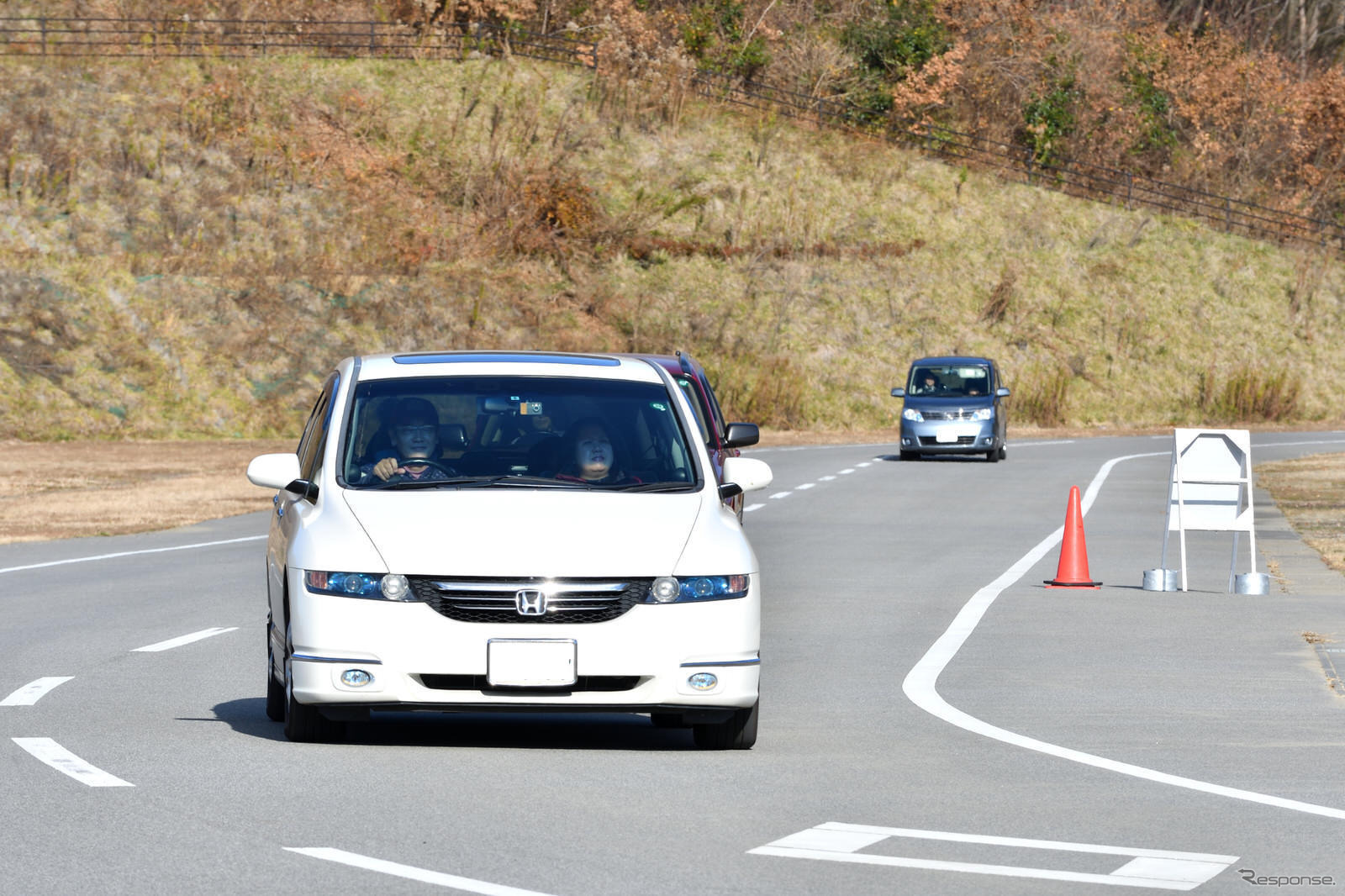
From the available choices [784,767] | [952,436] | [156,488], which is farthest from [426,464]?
[952,436]

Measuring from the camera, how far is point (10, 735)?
385 inches

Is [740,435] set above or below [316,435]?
below

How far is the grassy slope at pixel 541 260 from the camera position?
50.3 meters

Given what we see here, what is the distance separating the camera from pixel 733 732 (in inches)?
374

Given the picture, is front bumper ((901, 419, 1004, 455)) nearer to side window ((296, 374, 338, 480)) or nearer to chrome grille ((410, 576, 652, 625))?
side window ((296, 374, 338, 480))

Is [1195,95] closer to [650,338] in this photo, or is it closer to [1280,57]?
[1280,57]

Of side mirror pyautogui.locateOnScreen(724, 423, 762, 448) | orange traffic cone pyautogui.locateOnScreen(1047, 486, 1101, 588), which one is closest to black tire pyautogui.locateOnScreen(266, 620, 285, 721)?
side mirror pyautogui.locateOnScreen(724, 423, 762, 448)

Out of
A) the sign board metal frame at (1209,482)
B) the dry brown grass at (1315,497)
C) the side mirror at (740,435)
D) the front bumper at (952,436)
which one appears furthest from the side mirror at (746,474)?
the front bumper at (952,436)

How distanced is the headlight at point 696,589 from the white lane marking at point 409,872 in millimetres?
2278

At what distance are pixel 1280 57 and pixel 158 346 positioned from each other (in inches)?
1905

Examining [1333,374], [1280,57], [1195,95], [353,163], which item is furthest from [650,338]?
[1280,57]

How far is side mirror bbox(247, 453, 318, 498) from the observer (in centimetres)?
1003

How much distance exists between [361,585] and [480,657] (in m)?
0.59

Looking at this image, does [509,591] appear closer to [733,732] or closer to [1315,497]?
[733,732]
